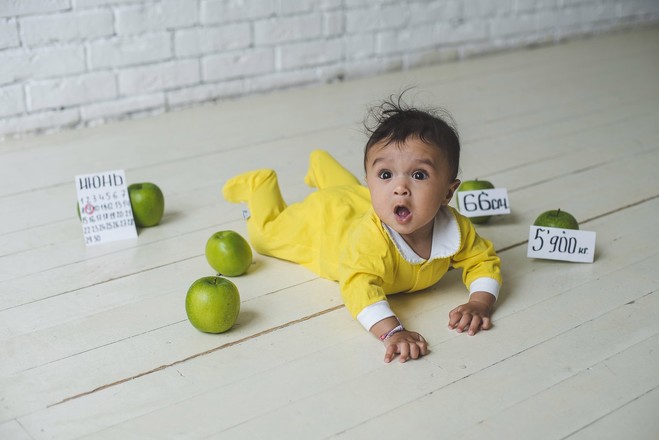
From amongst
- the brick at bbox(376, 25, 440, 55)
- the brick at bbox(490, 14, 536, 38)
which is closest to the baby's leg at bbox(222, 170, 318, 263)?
the brick at bbox(376, 25, 440, 55)

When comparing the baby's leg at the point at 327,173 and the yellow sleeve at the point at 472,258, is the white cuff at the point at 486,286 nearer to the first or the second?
the yellow sleeve at the point at 472,258

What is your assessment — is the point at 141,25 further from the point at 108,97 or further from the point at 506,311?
the point at 506,311

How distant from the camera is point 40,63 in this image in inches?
118

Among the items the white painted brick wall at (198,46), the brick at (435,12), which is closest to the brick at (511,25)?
the white painted brick wall at (198,46)

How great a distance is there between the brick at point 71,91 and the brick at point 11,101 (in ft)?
0.09

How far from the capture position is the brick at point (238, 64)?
3389mm

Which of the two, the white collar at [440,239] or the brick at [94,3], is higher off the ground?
the brick at [94,3]

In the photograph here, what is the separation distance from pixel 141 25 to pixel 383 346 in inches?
74.9

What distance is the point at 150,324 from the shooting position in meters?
1.83

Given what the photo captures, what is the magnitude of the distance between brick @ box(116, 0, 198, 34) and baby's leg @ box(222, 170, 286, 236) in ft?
3.82

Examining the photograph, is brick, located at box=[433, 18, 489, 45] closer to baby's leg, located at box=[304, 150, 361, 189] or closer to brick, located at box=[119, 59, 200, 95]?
brick, located at box=[119, 59, 200, 95]

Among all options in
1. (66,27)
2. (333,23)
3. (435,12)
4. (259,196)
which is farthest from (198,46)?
(259,196)

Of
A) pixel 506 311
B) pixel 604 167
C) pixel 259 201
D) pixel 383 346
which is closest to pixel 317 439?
pixel 383 346

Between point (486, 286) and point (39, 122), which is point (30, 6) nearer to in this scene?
point (39, 122)
